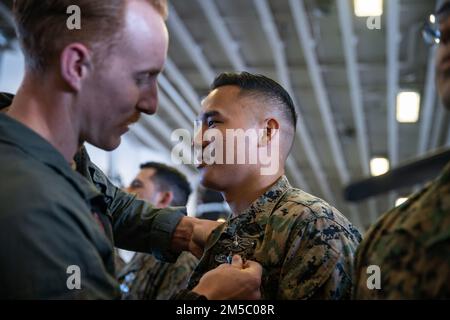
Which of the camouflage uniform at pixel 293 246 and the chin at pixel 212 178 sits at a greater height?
the chin at pixel 212 178

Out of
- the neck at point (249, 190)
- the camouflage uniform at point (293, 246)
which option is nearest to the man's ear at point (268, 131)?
the neck at point (249, 190)

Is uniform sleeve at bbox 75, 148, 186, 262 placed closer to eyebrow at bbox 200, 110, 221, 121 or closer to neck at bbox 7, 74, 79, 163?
eyebrow at bbox 200, 110, 221, 121

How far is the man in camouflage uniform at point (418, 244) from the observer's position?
91cm

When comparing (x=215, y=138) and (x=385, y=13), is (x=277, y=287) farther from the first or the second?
(x=385, y=13)

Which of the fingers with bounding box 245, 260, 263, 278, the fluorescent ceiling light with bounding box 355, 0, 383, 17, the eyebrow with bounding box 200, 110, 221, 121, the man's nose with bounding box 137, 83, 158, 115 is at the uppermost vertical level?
the fluorescent ceiling light with bounding box 355, 0, 383, 17

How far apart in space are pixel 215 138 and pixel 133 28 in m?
0.64

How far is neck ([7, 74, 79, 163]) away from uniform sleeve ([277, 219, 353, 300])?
635 millimetres

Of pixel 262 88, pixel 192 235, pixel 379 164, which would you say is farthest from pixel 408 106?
pixel 192 235

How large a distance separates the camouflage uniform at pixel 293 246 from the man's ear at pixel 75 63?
660 mm

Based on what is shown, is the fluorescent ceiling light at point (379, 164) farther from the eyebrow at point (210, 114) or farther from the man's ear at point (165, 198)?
the eyebrow at point (210, 114)

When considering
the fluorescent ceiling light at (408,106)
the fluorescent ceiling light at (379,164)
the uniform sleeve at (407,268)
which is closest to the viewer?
the uniform sleeve at (407,268)

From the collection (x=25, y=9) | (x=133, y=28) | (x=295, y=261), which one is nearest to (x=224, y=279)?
(x=295, y=261)

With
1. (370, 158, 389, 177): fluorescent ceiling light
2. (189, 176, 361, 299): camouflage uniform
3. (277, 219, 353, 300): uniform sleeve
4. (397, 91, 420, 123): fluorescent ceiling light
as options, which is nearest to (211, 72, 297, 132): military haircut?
(189, 176, 361, 299): camouflage uniform

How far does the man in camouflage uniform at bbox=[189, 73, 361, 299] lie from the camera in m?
1.37
